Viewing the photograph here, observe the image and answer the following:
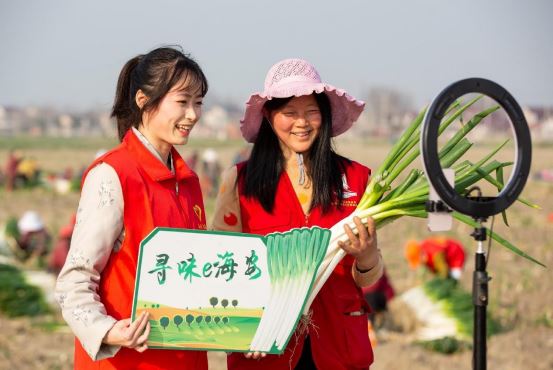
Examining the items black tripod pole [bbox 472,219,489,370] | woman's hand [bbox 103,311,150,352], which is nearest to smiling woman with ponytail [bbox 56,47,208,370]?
woman's hand [bbox 103,311,150,352]

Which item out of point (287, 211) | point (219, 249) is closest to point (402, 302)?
point (287, 211)

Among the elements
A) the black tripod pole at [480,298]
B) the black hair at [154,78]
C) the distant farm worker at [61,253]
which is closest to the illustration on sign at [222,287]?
the black hair at [154,78]

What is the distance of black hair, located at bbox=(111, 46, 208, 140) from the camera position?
2.46m

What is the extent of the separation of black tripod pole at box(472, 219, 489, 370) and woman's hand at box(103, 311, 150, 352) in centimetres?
89

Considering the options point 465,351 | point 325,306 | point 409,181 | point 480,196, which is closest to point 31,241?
point 465,351

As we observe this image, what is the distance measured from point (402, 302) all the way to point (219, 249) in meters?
4.70

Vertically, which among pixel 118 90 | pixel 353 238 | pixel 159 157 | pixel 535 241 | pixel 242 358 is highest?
pixel 118 90

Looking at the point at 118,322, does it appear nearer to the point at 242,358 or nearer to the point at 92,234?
the point at 92,234

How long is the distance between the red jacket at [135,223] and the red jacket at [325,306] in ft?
1.24

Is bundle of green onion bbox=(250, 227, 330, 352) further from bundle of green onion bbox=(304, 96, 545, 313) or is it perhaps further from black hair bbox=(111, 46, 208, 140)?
black hair bbox=(111, 46, 208, 140)

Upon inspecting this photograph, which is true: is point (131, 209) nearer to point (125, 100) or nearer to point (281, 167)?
point (125, 100)

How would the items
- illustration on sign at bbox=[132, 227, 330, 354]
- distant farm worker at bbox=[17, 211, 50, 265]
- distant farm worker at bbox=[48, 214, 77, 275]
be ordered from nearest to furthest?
illustration on sign at bbox=[132, 227, 330, 354] → distant farm worker at bbox=[48, 214, 77, 275] → distant farm worker at bbox=[17, 211, 50, 265]

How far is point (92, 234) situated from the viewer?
90.0 inches

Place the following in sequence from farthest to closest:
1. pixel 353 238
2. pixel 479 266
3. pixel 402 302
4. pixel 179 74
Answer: pixel 402 302, pixel 353 238, pixel 179 74, pixel 479 266
